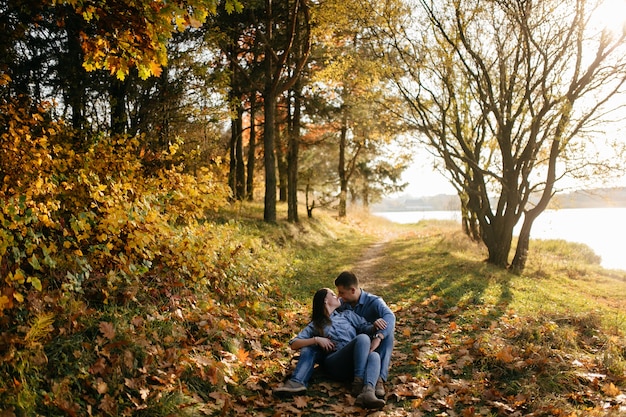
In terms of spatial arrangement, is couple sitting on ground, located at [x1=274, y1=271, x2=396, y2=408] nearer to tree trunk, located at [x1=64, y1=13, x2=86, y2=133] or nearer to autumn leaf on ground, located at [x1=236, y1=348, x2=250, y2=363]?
autumn leaf on ground, located at [x1=236, y1=348, x2=250, y2=363]

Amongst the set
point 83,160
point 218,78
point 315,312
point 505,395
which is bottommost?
point 505,395

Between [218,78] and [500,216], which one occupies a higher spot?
[218,78]

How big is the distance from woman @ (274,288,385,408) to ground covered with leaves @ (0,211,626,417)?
178 millimetres

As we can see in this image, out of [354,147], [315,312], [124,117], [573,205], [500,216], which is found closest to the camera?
[315,312]

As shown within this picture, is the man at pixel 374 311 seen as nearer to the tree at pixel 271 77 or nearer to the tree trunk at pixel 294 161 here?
the tree at pixel 271 77

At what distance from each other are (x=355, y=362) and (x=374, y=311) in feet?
3.08

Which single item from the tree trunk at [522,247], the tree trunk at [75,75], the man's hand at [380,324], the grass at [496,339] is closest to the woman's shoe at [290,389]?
the grass at [496,339]

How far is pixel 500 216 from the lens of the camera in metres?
13.8

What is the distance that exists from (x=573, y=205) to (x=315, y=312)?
44.0ft

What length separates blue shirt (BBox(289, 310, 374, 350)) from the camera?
5.20 m

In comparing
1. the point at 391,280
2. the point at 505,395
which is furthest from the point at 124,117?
the point at 505,395

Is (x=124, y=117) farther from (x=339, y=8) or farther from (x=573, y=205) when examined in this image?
(x=573, y=205)

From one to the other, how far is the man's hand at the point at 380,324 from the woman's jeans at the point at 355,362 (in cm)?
27

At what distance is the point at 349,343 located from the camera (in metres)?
4.96
